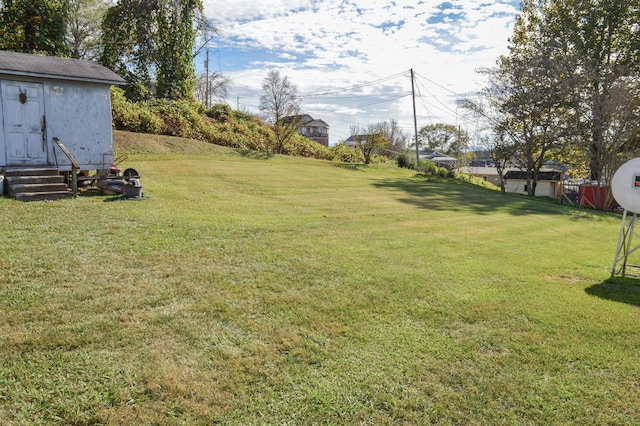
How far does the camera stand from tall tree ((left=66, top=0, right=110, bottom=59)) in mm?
32469

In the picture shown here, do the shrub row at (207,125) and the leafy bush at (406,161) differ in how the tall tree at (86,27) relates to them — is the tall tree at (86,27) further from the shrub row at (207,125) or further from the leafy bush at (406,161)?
the leafy bush at (406,161)

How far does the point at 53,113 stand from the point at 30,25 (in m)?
12.6

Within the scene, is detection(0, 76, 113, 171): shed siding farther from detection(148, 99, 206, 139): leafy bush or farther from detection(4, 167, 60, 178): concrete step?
detection(148, 99, 206, 139): leafy bush

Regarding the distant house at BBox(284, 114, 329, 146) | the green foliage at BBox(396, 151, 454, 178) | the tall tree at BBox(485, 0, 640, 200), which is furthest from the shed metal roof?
the distant house at BBox(284, 114, 329, 146)

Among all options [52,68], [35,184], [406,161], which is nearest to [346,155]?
[406,161]

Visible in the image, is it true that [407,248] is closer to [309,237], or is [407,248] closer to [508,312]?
[309,237]

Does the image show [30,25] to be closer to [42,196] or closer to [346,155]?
[42,196]

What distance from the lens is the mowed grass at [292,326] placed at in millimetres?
3104

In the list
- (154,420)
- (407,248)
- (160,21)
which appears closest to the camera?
(154,420)

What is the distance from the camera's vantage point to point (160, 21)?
79.2ft

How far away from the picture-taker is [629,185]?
6969mm

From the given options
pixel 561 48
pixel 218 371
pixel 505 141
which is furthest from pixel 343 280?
pixel 561 48

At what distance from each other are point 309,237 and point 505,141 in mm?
27376

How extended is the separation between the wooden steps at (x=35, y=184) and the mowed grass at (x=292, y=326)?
74 cm
